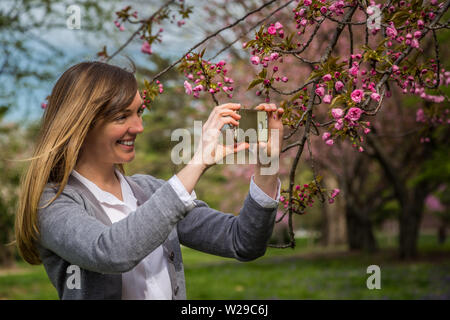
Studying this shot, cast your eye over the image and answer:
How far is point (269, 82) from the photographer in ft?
6.45

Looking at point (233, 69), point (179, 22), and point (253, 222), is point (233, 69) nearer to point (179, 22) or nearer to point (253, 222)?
point (179, 22)

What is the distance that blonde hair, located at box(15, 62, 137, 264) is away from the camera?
155cm

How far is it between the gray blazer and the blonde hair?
41 millimetres

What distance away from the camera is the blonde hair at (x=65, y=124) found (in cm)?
155

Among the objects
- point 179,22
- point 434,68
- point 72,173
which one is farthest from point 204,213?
point 179,22

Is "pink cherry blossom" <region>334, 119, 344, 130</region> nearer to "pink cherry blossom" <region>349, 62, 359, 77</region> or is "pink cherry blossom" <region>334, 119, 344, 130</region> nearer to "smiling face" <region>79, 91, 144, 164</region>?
"pink cherry blossom" <region>349, 62, 359, 77</region>

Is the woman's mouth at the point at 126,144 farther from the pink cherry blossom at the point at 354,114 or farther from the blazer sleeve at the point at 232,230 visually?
the pink cherry blossom at the point at 354,114

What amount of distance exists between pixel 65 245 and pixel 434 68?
1.99 metres

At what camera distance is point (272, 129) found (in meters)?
1.70

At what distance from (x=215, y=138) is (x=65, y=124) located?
0.55m

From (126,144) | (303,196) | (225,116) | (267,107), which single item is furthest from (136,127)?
(303,196)

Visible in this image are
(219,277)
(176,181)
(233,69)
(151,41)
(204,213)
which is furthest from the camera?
(233,69)

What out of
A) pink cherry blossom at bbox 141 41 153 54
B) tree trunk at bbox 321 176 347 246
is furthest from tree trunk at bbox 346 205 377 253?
pink cherry blossom at bbox 141 41 153 54

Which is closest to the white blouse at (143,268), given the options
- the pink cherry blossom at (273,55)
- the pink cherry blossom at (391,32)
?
the pink cherry blossom at (273,55)
